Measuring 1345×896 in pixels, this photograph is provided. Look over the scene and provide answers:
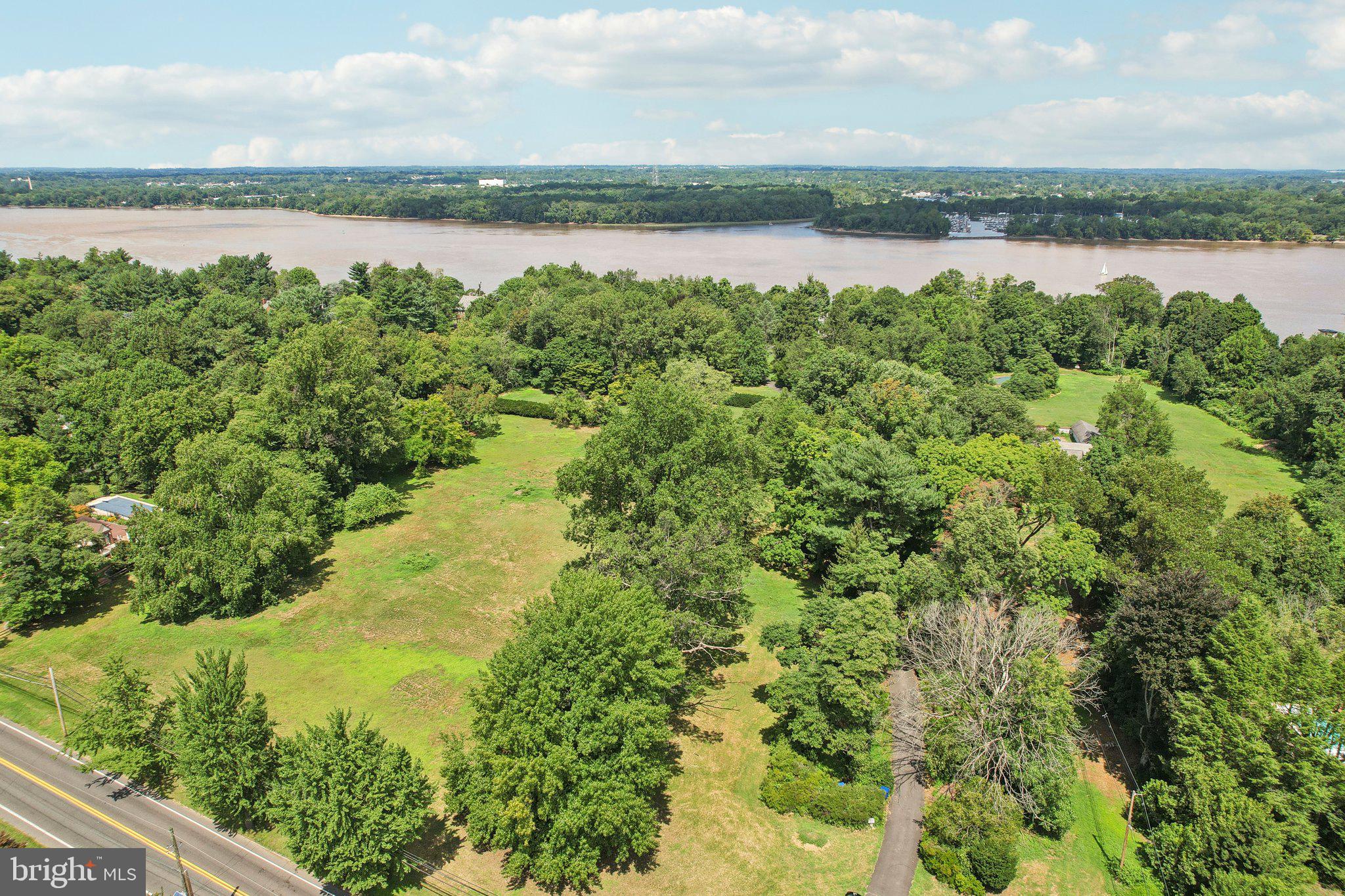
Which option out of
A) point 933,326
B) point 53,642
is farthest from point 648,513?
point 933,326

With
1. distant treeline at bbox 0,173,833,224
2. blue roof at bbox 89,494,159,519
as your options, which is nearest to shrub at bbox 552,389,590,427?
blue roof at bbox 89,494,159,519

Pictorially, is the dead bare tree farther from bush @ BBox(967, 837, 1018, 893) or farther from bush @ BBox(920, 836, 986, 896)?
bush @ BBox(920, 836, 986, 896)

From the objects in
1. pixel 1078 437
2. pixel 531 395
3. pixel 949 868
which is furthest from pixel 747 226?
pixel 949 868

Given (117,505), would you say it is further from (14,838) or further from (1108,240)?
(1108,240)

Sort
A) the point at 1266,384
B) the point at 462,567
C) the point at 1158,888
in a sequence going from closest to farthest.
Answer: the point at 1158,888 < the point at 462,567 < the point at 1266,384

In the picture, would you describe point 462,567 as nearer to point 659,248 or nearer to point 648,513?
point 648,513

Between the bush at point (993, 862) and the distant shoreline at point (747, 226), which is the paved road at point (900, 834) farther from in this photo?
the distant shoreline at point (747, 226)
